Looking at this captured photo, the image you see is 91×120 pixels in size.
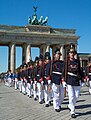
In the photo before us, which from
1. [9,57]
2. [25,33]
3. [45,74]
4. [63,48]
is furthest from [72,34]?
[45,74]

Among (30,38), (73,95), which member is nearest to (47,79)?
(73,95)

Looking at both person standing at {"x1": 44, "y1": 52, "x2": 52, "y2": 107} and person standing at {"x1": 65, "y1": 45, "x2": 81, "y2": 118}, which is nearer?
person standing at {"x1": 65, "y1": 45, "x2": 81, "y2": 118}

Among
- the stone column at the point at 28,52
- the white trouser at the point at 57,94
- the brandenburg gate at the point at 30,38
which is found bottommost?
the white trouser at the point at 57,94

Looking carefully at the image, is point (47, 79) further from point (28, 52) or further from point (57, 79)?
point (28, 52)

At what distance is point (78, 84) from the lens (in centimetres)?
859

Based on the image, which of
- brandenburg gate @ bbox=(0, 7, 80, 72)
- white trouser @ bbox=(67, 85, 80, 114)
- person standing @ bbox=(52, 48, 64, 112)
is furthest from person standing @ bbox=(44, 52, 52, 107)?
brandenburg gate @ bbox=(0, 7, 80, 72)

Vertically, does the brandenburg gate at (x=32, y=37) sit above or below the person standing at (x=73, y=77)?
above

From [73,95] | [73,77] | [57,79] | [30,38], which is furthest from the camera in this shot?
[30,38]

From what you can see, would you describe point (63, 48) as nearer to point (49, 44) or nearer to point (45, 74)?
point (49, 44)

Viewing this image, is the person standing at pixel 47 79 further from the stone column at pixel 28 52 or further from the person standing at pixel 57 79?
the stone column at pixel 28 52

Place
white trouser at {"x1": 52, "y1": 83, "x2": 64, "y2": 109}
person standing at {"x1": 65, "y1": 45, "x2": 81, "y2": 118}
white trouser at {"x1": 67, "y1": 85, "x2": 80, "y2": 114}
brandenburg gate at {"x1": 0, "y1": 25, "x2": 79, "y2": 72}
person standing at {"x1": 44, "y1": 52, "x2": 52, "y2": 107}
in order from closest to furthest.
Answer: white trouser at {"x1": 67, "y1": 85, "x2": 80, "y2": 114}, person standing at {"x1": 65, "y1": 45, "x2": 81, "y2": 118}, white trouser at {"x1": 52, "y1": 83, "x2": 64, "y2": 109}, person standing at {"x1": 44, "y1": 52, "x2": 52, "y2": 107}, brandenburg gate at {"x1": 0, "y1": 25, "x2": 79, "y2": 72}

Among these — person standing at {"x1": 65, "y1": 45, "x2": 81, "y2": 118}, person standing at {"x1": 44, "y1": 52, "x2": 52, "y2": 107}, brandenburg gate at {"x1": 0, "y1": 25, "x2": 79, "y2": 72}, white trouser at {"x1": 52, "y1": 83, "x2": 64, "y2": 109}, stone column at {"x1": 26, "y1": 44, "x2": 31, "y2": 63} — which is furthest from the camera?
stone column at {"x1": 26, "y1": 44, "x2": 31, "y2": 63}

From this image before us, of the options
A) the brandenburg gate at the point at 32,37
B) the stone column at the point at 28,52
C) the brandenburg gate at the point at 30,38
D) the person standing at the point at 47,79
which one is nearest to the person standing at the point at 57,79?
the person standing at the point at 47,79

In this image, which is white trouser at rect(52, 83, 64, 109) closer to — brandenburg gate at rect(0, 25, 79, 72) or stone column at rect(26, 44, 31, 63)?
brandenburg gate at rect(0, 25, 79, 72)
